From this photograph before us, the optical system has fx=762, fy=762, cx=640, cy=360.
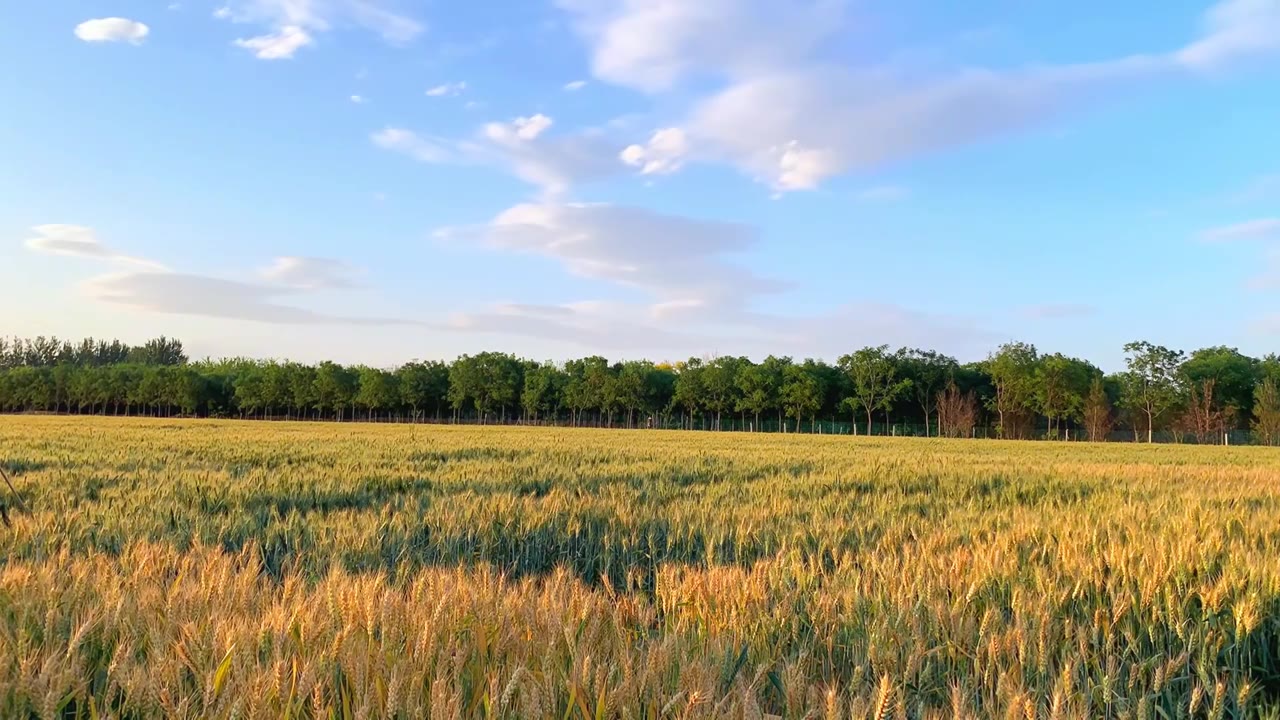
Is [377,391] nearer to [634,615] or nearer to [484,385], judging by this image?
[484,385]

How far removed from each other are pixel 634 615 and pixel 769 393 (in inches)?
3292

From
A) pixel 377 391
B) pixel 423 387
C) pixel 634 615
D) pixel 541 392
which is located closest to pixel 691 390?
pixel 541 392

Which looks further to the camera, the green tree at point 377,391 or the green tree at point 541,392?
the green tree at point 377,391

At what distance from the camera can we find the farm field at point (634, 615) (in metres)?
1.83

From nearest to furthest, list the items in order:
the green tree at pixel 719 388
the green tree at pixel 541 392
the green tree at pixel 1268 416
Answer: the green tree at pixel 1268 416 < the green tree at pixel 719 388 < the green tree at pixel 541 392

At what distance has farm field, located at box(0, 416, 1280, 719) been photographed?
1831 mm

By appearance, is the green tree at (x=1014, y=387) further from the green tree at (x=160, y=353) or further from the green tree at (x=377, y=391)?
the green tree at (x=160, y=353)

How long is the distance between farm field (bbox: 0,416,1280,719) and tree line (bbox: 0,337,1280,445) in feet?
239

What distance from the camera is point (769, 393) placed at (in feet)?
280

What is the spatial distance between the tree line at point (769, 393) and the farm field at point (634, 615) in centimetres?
7276

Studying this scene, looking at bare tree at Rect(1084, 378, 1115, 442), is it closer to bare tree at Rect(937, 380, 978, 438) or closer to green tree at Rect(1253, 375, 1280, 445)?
bare tree at Rect(937, 380, 978, 438)

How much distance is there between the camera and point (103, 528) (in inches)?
205

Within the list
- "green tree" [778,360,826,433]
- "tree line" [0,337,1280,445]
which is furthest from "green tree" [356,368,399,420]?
"green tree" [778,360,826,433]

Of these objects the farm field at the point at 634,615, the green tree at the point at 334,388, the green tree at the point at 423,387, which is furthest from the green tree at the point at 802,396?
the farm field at the point at 634,615
